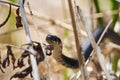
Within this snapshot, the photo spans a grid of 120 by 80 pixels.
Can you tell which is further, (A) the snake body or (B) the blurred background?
(B) the blurred background

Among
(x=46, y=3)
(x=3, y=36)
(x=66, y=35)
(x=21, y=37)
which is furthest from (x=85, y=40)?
(x=46, y=3)

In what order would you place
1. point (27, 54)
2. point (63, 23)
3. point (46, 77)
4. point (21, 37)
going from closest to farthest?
point (27, 54) → point (46, 77) → point (21, 37) → point (63, 23)

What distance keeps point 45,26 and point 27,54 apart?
49.6 inches

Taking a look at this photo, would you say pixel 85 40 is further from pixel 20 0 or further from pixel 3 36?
pixel 20 0

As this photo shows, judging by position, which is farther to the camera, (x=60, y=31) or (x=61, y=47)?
(x=60, y=31)

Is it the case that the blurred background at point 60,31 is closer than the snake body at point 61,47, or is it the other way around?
the snake body at point 61,47

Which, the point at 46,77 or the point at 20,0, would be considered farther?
the point at 46,77

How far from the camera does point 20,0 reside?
1281 mm

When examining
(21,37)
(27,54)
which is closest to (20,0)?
(27,54)

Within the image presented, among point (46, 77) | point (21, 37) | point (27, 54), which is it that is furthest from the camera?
point (21, 37)

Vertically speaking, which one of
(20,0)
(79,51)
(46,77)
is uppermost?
(20,0)

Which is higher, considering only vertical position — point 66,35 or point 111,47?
point 66,35

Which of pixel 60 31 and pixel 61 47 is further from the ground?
pixel 61 47

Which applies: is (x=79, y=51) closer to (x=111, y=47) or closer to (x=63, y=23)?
(x=63, y=23)
